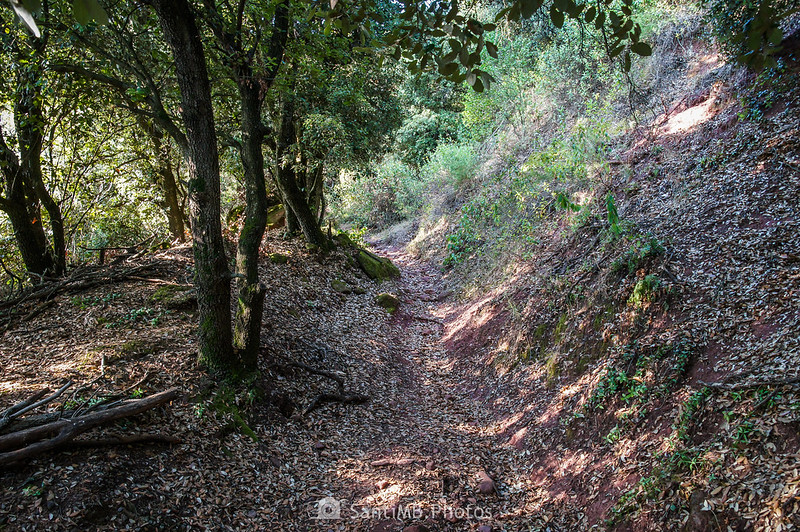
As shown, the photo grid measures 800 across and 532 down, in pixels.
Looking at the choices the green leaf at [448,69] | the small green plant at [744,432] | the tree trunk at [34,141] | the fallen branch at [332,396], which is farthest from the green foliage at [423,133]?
the green leaf at [448,69]

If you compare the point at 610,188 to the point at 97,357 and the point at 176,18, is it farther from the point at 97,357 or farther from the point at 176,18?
the point at 97,357

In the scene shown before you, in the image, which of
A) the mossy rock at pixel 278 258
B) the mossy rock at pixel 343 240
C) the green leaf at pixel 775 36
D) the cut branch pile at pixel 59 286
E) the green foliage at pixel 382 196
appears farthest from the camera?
the green foliage at pixel 382 196

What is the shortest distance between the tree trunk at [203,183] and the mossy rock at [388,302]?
17.0ft

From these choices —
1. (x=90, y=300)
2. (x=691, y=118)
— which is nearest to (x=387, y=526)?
(x=90, y=300)

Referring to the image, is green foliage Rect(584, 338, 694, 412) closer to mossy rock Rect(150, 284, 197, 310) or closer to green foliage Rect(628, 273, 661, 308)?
green foliage Rect(628, 273, 661, 308)

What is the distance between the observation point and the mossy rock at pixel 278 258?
10.0 m

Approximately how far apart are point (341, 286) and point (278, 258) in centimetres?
157

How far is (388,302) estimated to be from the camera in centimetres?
1063

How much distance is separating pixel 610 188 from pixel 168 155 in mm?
9107

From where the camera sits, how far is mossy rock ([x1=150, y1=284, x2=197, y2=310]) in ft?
22.2

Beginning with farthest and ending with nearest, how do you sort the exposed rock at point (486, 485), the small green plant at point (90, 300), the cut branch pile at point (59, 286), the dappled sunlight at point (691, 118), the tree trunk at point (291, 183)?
the tree trunk at point (291, 183), the dappled sunlight at point (691, 118), the small green plant at point (90, 300), the cut branch pile at point (59, 286), the exposed rock at point (486, 485)

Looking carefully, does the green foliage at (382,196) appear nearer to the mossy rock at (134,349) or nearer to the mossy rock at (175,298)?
the mossy rock at (175,298)

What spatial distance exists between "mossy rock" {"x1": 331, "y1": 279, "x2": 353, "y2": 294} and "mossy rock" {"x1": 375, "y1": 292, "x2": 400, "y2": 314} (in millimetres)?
702

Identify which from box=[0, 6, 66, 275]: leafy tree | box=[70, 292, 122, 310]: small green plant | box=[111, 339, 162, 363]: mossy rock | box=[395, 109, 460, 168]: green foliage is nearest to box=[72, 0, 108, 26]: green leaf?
box=[111, 339, 162, 363]: mossy rock
